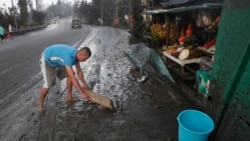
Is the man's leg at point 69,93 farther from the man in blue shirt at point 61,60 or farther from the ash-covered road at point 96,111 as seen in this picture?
the man in blue shirt at point 61,60

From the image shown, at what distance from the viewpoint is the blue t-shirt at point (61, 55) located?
4508 mm

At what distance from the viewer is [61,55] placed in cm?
457

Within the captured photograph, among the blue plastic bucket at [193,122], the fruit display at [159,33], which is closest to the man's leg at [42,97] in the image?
the blue plastic bucket at [193,122]

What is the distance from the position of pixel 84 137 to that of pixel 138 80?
3394mm

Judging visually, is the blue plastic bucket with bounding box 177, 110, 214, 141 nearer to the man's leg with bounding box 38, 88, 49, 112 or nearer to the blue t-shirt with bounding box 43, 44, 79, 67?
the blue t-shirt with bounding box 43, 44, 79, 67

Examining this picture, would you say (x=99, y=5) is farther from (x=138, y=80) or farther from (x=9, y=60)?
(x=138, y=80)

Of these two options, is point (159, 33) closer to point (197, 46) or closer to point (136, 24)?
Answer: point (197, 46)

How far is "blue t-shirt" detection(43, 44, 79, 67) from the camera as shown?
4.51 metres

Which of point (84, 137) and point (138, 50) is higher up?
point (138, 50)

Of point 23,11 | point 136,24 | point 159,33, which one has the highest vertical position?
point 23,11

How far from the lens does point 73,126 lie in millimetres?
4297

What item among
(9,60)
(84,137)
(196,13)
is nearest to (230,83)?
(84,137)

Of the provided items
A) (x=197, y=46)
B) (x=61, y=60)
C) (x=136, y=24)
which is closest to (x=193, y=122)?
(x=61, y=60)

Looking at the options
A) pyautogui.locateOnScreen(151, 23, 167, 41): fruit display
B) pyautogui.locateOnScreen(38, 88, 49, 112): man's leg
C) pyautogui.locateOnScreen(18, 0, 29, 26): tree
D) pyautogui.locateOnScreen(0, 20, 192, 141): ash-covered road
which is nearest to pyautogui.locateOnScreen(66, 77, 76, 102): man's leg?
pyautogui.locateOnScreen(0, 20, 192, 141): ash-covered road
